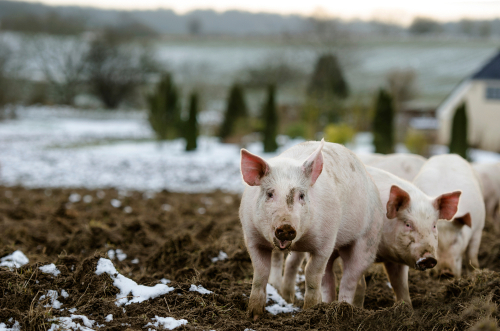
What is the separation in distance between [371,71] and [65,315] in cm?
6131

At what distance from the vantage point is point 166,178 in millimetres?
14781

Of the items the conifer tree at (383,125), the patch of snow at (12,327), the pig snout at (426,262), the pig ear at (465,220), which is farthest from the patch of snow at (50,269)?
the conifer tree at (383,125)

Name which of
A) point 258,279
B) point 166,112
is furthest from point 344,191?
point 166,112

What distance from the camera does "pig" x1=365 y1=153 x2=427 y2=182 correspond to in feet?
20.7

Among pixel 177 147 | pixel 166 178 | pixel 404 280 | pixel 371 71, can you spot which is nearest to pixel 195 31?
pixel 371 71

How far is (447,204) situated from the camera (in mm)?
4238

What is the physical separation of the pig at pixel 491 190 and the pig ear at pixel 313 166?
525 cm

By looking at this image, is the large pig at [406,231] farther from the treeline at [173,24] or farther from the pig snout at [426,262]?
the treeline at [173,24]

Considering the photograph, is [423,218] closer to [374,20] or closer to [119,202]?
[119,202]

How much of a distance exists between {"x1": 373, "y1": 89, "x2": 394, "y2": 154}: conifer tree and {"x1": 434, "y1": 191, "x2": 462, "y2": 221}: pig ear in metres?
15.7

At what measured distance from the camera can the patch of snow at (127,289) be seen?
363cm

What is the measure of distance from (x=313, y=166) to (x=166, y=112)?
19.7 meters

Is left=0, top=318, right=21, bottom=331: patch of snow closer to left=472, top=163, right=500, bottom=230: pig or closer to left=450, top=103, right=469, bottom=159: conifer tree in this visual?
left=472, top=163, right=500, bottom=230: pig

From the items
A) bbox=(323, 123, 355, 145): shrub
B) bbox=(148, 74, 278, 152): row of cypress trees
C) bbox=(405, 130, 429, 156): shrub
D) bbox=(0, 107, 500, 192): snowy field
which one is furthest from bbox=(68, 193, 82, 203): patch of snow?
bbox=(405, 130, 429, 156): shrub
